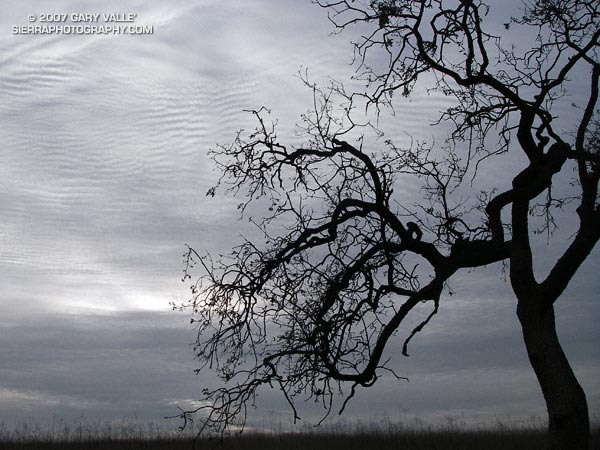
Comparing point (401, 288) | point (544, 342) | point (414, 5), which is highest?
point (414, 5)

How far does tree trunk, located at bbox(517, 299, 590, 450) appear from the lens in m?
11.3

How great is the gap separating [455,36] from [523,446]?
11261mm

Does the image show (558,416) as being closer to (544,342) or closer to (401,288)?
(544,342)

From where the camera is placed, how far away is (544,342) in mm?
11828

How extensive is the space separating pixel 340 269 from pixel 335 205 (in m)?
1.19

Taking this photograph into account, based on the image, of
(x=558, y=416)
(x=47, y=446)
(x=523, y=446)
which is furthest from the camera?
(x=47, y=446)

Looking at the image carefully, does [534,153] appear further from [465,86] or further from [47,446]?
[47,446]

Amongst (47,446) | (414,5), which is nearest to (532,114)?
(414,5)

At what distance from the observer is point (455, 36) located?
43.3 ft

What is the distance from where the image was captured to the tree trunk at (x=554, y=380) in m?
11.3

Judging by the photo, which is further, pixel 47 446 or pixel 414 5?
pixel 47 446

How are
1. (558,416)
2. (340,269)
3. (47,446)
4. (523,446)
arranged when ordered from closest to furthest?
(558,416), (340,269), (523,446), (47,446)

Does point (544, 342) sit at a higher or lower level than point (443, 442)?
higher

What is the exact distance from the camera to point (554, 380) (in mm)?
11516
